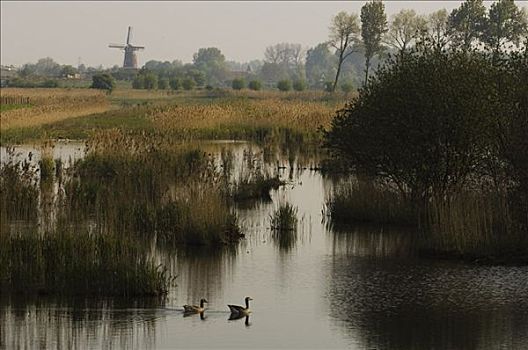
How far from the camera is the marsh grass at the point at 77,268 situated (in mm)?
15555

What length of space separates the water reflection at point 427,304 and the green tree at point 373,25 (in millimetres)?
63015

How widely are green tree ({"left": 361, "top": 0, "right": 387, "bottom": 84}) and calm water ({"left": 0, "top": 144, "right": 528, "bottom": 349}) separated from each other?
6175 cm

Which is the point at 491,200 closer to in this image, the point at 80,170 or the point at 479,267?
the point at 479,267

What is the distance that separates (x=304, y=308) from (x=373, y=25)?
222 ft

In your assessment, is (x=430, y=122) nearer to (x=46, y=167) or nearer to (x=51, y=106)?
(x=46, y=167)

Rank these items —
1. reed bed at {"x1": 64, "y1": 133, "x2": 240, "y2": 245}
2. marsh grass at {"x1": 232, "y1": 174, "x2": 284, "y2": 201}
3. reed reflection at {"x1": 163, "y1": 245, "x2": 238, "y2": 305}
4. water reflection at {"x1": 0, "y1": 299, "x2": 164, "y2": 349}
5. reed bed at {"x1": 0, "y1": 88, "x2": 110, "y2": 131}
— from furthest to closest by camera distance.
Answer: reed bed at {"x1": 0, "y1": 88, "x2": 110, "y2": 131}, marsh grass at {"x1": 232, "y1": 174, "x2": 284, "y2": 201}, reed bed at {"x1": 64, "y1": 133, "x2": 240, "y2": 245}, reed reflection at {"x1": 163, "y1": 245, "x2": 238, "y2": 305}, water reflection at {"x1": 0, "y1": 299, "x2": 164, "y2": 349}

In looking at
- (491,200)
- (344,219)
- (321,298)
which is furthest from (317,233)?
(321,298)

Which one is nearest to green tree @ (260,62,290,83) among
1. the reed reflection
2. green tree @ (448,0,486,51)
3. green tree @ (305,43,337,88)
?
green tree @ (305,43,337,88)

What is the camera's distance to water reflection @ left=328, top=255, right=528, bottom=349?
44.3 ft

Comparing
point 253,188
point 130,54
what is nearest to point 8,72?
point 130,54

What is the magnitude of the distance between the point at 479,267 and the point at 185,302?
5559mm

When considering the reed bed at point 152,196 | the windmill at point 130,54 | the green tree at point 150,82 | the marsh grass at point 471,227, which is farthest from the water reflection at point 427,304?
the windmill at point 130,54

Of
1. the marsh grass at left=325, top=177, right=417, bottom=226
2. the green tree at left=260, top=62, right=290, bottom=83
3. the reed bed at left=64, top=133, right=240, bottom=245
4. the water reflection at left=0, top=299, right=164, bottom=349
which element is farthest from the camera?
the green tree at left=260, top=62, right=290, bottom=83

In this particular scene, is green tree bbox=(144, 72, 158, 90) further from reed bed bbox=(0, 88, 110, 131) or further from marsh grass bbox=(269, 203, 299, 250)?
marsh grass bbox=(269, 203, 299, 250)
